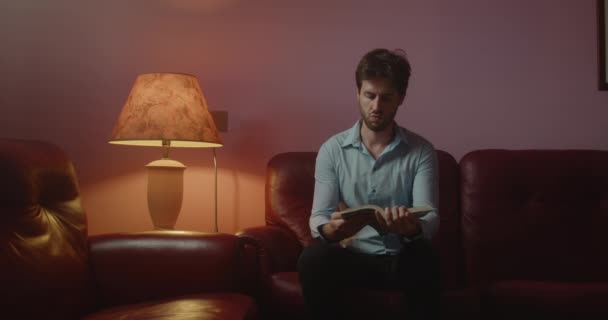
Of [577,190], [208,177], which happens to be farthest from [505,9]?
[208,177]

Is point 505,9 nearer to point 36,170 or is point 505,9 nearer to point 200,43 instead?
point 200,43

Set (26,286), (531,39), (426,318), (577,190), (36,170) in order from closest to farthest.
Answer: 1. (26,286)
2. (426,318)
3. (36,170)
4. (577,190)
5. (531,39)

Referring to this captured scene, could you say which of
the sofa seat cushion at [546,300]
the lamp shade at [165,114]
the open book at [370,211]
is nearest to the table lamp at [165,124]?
the lamp shade at [165,114]

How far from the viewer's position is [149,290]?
5.73 ft

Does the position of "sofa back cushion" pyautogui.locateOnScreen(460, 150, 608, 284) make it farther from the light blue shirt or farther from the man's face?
the man's face

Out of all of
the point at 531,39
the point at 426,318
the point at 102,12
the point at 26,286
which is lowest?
the point at 426,318

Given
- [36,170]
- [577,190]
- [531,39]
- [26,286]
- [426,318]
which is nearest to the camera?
[26,286]

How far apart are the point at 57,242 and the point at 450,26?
82.9 inches

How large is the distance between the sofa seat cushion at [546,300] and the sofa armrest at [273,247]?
0.77 metres

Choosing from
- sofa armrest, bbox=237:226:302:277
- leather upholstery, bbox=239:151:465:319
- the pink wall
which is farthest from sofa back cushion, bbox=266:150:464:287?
the pink wall

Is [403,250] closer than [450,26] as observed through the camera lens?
Yes

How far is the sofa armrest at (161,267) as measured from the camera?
1753 mm

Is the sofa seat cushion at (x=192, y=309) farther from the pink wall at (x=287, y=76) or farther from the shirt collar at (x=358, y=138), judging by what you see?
the pink wall at (x=287, y=76)

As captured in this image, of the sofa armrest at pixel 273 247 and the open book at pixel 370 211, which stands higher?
the open book at pixel 370 211
